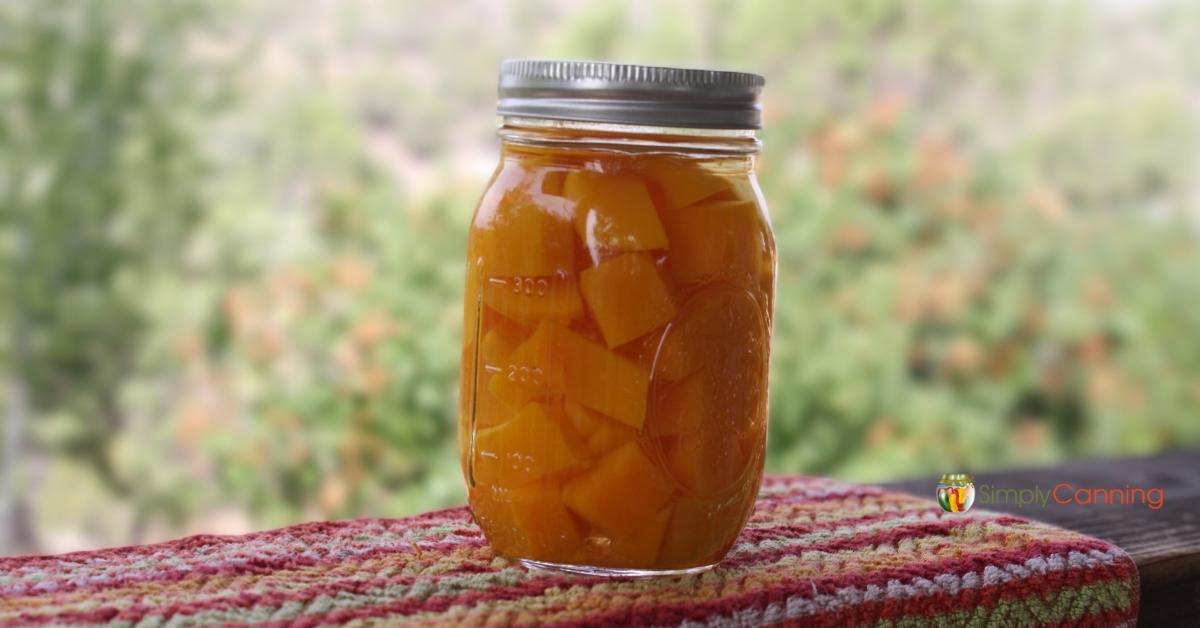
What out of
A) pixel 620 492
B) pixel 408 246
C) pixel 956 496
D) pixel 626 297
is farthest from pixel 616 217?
pixel 408 246

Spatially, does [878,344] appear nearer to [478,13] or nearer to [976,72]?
[976,72]

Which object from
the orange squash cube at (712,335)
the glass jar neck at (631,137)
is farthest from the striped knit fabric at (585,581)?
the glass jar neck at (631,137)

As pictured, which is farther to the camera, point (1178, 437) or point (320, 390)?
point (1178, 437)

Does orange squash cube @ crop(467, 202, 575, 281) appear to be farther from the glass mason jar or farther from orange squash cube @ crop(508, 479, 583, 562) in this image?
orange squash cube @ crop(508, 479, 583, 562)

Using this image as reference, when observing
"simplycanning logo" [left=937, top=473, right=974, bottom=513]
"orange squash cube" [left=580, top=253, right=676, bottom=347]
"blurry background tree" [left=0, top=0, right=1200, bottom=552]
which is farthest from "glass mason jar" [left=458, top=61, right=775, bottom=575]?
"blurry background tree" [left=0, top=0, right=1200, bottom=552]

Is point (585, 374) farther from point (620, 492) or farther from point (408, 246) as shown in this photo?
point (408, 246)

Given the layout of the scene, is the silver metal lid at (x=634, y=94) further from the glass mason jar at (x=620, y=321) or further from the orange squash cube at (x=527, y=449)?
the orange squash cube at (x=527, y=449)

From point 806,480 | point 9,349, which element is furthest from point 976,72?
point 806,480
